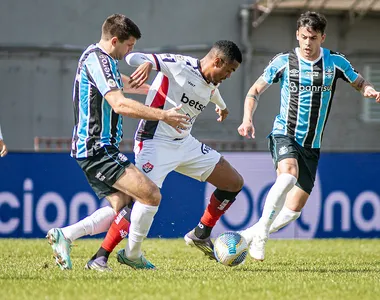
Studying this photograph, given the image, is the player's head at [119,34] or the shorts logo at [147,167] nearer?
the player's head at [119,34]

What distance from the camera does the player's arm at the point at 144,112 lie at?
6909mm

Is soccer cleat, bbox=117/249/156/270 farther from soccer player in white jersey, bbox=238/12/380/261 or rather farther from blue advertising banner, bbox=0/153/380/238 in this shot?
blue advertising banner, bbox=0/153/380/238

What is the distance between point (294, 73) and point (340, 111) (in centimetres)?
1195

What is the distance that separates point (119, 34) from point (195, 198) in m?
5.37

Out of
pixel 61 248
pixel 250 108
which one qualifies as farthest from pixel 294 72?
pixel 61 248

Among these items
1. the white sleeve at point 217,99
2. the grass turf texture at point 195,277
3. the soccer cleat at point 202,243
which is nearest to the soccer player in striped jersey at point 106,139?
the grass turf texture at point 195,277

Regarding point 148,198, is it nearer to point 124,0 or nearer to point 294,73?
point 294,73

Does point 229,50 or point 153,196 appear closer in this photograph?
point 153,196

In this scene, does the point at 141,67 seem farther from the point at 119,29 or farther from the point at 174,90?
the point at 174,90

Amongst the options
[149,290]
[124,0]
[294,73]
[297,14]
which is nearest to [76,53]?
[124,0]

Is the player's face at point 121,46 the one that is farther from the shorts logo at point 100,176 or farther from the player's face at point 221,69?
the shorts logo at point 100,176

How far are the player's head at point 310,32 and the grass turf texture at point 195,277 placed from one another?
2.13 m

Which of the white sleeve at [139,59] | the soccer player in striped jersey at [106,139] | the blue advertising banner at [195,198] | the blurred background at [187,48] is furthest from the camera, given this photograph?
the blurred background at [187,48]

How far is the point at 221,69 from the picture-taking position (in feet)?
25.9
